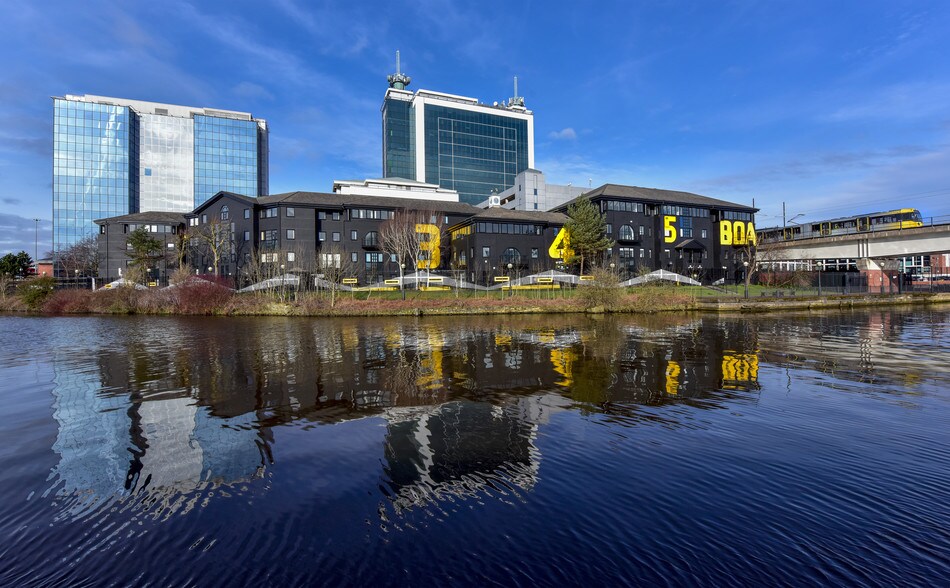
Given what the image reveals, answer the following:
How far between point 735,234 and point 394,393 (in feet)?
230

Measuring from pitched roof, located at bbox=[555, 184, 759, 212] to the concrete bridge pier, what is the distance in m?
17.7

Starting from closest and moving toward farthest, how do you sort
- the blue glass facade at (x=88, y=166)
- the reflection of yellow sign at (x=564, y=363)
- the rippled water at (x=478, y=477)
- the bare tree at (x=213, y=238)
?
1. the rippled water at (x=478, y=477)
2. the reflection of yellow sign at (x=564, y=363)
3. the bare tree at (x=213, y=238)
4. the blue glass facade at (x=88, y=166)

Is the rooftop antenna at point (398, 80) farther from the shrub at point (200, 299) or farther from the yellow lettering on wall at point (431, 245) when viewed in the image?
the shrub at point (200, 299)

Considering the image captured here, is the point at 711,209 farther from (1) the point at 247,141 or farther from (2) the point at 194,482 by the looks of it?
(1) the point at 247,141

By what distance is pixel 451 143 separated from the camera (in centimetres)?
11331

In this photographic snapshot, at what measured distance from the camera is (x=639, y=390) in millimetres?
11398

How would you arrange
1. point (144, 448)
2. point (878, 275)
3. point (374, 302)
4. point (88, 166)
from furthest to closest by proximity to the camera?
point (88, 166) < point (878, 275) < point (374, 302) < point (144, 448)

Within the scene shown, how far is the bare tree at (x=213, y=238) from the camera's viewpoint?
54.5 m

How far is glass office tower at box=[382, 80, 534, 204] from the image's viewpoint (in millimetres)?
111562

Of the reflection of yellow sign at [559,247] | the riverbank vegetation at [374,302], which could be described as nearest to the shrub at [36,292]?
the riverbank vegetation at [374,302]

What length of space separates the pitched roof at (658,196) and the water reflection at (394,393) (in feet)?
132

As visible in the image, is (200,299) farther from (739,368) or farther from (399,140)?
(399,140)

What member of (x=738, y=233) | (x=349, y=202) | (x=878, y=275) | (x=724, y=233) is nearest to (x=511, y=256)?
(x=349, y=202)

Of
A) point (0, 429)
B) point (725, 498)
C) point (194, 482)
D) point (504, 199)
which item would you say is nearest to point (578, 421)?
point (725, 498)
